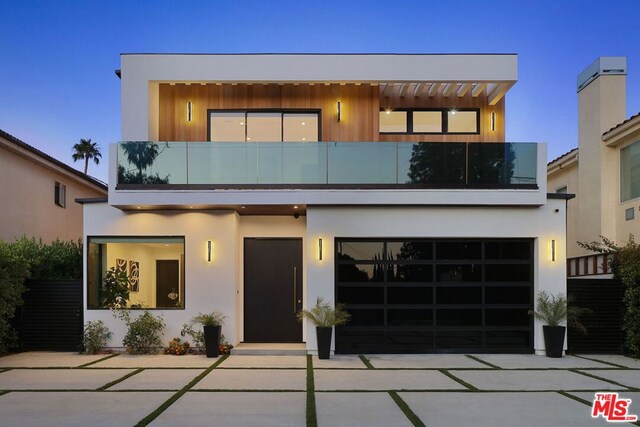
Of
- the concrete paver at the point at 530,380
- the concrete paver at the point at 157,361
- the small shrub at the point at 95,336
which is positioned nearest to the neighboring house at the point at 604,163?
the concrete paver at the point at 530,380

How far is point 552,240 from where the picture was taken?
1191 cm

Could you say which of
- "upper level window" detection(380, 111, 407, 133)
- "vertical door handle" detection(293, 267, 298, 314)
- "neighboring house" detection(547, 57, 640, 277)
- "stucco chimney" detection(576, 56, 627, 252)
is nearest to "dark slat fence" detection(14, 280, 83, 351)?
"vertical door handle" detection(293, 267, 298, 314)

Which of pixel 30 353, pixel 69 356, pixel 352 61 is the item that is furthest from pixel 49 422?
pixel 352 61

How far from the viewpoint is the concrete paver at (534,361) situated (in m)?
10.3

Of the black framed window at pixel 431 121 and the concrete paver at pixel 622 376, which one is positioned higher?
the black framed window at pixel 431 121

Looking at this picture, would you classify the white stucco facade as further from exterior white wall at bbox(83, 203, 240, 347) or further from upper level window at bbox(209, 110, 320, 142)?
upper level window at bbox(209, 110, 320, 142)

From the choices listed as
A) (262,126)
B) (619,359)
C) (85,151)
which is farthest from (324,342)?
(85,151)

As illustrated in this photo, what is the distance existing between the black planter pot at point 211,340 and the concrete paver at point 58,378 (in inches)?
75.1

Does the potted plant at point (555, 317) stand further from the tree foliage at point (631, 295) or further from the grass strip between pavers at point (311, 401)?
the grass strip between pavers at point (311, 401)

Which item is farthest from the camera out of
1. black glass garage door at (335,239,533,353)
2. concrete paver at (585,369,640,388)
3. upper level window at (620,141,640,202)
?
upper level window at (620,141,640,202)

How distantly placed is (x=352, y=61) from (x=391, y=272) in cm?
513

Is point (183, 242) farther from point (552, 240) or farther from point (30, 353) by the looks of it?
point (552, 240)

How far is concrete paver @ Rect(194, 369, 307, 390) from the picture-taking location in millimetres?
8336

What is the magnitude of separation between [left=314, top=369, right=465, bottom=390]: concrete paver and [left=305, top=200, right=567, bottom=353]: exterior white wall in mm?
2685
